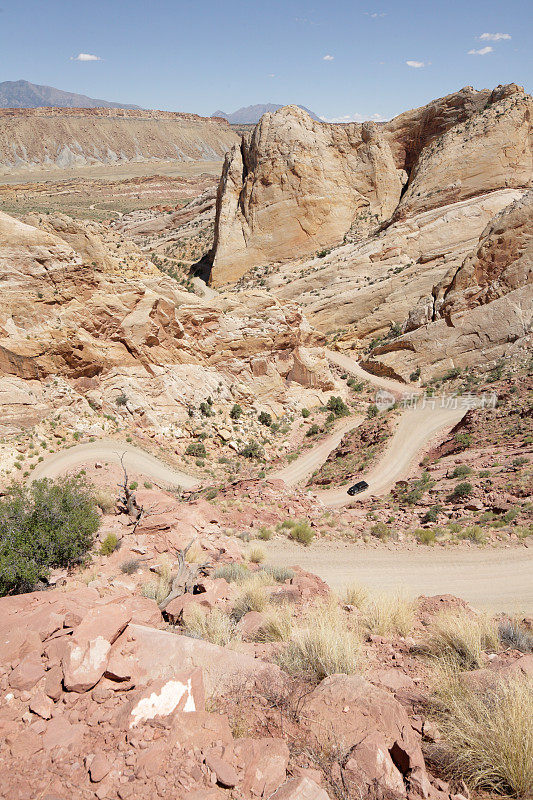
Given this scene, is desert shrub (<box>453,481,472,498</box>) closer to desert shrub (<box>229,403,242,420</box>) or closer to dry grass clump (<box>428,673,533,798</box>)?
dry grass clump (<box>428,673,533,798</box>)

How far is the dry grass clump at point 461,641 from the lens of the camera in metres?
Answer: 5.92

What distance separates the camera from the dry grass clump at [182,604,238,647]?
6.51 metres

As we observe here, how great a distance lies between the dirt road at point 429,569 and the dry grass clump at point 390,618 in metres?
1.64

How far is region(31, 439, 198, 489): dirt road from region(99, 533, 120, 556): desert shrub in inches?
284

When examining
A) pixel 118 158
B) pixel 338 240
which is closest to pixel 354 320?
pixel 338 240

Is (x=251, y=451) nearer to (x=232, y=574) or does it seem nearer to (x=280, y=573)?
(x=280, y=573)

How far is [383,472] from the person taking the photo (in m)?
21.4

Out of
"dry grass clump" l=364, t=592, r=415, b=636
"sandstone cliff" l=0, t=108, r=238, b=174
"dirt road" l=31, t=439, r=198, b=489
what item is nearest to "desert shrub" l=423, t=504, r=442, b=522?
"dry grass clump" l=364, t=592, r=415, b=636

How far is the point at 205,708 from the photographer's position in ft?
15.0

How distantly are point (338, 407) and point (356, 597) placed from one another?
21525 mm

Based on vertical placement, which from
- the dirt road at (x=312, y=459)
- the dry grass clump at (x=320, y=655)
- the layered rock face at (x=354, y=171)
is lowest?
the dirt road at (x=312, y=459)

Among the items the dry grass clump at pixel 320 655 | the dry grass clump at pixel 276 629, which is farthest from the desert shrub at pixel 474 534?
the dry grass clump at pixel 320 655

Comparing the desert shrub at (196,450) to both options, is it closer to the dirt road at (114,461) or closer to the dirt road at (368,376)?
the dirt road at (114,461)

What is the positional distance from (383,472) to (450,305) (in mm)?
18395
